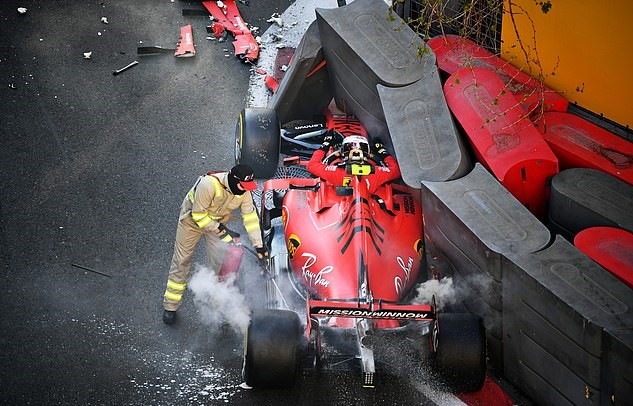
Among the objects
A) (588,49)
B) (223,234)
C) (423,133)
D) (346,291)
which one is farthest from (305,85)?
(346,291)

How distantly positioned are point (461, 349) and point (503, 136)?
2466 mm

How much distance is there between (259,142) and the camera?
33.0ft

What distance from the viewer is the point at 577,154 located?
8172 millimetres

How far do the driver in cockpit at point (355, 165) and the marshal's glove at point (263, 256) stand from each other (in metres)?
0.99

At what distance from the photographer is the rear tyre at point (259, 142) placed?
10.1 m

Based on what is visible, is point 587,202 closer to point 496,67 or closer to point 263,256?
point 496,67

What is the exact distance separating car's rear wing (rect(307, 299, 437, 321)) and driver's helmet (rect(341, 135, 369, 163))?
2125 millimetres

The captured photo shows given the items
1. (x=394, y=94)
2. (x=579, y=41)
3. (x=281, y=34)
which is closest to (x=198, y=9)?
(x=281, y=34)

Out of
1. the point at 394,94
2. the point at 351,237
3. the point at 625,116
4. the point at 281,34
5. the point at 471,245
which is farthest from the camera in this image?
the point at 281,34

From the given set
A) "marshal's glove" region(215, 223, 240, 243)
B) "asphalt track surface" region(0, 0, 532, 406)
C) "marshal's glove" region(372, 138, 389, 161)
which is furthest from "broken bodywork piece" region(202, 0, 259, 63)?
"marshal's glove" region(215, 223, 240, 243)

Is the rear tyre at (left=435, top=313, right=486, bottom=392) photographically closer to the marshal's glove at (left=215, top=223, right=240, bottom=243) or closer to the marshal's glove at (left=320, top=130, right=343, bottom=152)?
the marshal's glove at (left=215, top=223, right=240, bottom=243)

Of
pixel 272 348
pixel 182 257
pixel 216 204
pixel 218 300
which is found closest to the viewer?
pixel 272 348

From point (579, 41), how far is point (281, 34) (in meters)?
6.38

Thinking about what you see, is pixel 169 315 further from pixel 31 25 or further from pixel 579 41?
pixel 31 25
